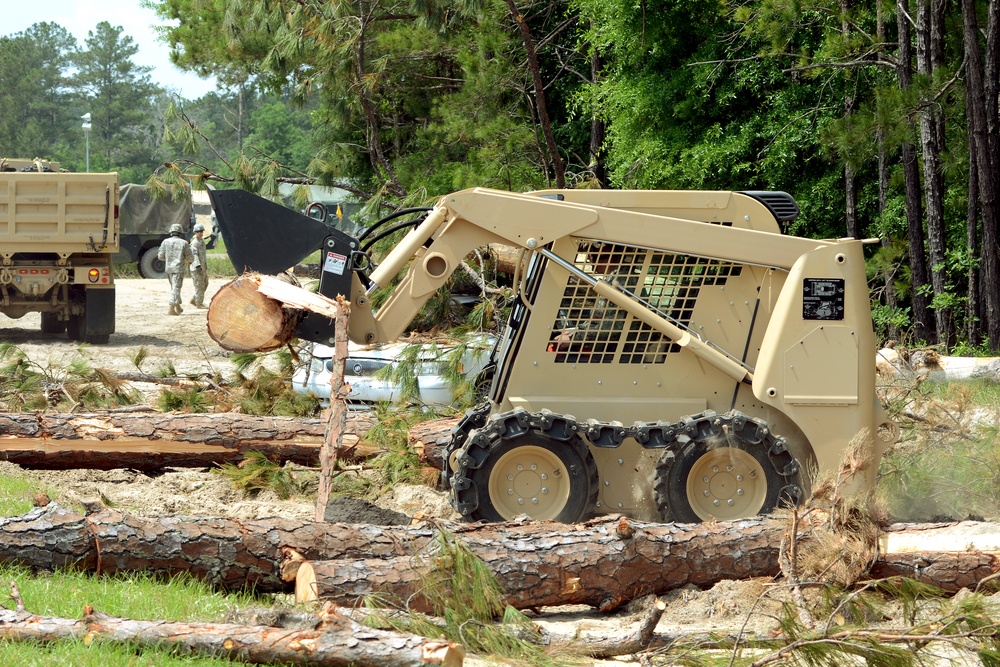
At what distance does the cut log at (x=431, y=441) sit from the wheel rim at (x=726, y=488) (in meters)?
2.11

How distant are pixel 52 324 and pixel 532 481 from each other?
1313cm

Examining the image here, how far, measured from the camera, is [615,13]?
17203mm

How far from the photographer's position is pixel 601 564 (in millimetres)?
5430

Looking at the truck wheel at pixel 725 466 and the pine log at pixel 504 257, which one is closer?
the truck wheel at pixel 725 466

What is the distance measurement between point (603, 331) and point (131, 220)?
23.2 meters

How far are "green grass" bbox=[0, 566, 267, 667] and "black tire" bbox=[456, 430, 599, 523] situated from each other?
1.62 metres

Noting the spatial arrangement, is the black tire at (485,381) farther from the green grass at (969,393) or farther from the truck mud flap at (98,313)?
the truck mud flap at (98,313)

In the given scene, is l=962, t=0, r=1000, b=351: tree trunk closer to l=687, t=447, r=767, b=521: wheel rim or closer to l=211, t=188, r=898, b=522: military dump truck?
l=211, t=188, r=898, b=522: military dump truck

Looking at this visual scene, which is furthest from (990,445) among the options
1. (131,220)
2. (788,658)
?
(131,220)

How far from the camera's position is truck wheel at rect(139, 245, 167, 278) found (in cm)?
2880

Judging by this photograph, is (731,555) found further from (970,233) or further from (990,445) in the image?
(970,233)

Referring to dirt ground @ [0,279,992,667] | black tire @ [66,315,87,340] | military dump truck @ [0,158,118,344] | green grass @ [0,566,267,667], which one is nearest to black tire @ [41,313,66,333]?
black tire @ [66,315,87,340]

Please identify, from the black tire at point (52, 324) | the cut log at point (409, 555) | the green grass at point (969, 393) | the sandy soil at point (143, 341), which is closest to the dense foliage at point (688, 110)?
the sandy soil at point (143, 341)

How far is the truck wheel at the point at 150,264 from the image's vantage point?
28.8m
